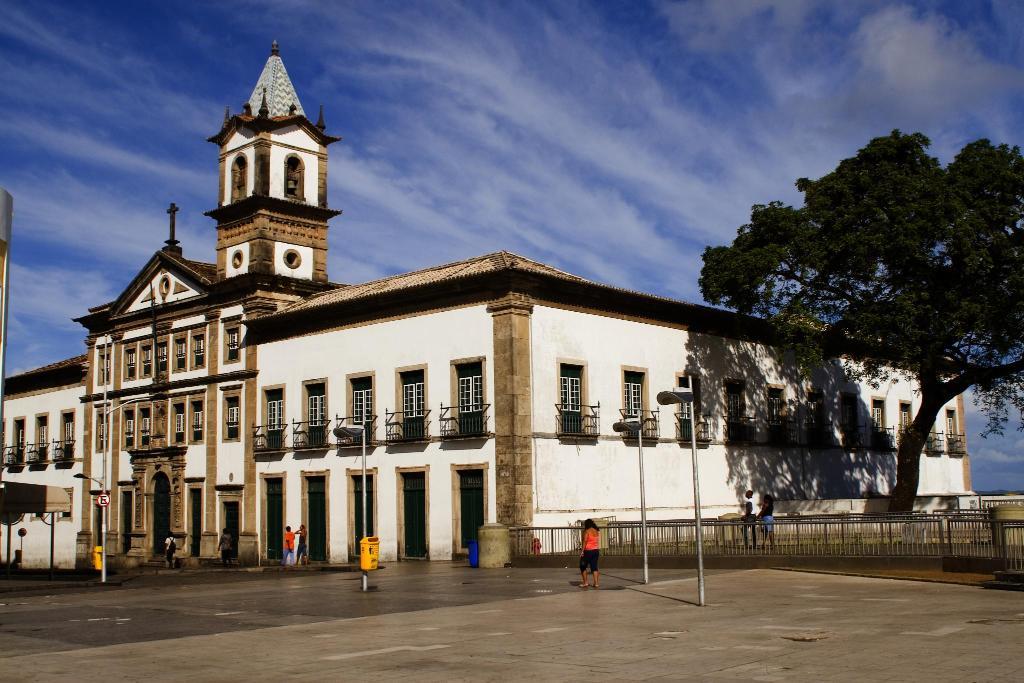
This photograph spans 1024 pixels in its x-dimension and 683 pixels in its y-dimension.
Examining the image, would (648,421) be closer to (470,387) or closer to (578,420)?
(578,420)

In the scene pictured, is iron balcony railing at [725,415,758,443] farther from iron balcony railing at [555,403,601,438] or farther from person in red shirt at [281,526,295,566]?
person in red shirt at [281,526,295,566]

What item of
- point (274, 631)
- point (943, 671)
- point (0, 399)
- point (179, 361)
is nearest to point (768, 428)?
point (179, 361)

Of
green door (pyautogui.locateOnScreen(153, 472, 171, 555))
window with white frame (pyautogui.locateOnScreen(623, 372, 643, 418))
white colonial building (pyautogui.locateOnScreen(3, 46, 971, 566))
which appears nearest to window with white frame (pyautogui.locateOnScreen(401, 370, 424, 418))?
white colonial building (pyautogui.locateOnScreen(3, 46, 971, 566))

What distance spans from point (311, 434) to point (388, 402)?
4237mm

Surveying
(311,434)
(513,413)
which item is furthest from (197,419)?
(513,413)

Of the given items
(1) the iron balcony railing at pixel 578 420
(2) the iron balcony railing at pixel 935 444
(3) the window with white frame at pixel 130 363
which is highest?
(3) the window with white frame at pixel 130 363

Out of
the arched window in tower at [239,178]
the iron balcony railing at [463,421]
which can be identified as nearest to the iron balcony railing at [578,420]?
the iron balcony railing at [463,421]

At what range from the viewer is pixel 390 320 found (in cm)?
3866

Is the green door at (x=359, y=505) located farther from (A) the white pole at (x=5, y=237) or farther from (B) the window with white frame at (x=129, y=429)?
(A) the white pole at (x=5, y=237)

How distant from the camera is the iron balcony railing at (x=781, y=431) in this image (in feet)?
146

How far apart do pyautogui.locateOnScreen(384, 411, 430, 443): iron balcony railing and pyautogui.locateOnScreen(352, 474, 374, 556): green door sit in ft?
5.96

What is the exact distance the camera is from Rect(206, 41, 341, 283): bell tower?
46031 millimetres

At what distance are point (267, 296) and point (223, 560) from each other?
1030cm

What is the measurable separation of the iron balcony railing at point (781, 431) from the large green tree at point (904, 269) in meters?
5.01
